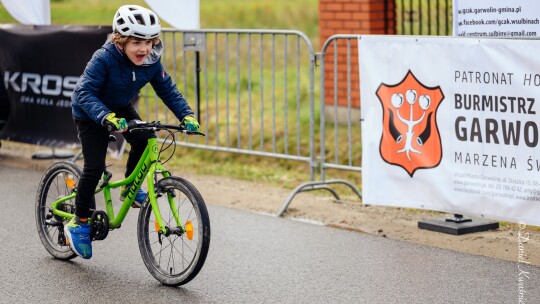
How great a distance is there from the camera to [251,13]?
2544 centimetres

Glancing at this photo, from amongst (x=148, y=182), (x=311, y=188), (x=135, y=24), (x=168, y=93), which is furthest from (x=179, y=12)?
(x=148, y=182)

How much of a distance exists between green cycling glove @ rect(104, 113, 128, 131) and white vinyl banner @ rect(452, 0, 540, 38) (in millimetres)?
3066

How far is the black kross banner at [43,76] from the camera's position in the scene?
38.7 feet

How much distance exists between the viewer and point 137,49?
6875 millimetres

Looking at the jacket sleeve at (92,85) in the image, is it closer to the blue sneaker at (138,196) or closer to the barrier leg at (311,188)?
the blue sneaker at (138,196)

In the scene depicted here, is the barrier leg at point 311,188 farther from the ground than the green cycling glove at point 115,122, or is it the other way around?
the green cycling glove at point 115,122

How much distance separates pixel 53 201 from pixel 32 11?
535 cm

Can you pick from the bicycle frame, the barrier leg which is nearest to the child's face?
the bicycle frame

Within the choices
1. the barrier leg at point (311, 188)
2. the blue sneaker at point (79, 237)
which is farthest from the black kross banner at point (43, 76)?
the blue sneaker at point (79, 237)

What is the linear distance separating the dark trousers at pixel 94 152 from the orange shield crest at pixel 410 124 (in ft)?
7.97

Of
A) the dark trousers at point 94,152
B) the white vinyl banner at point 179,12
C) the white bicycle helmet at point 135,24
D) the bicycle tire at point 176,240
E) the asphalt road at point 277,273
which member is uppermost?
the white vinyl banner at point 179,12

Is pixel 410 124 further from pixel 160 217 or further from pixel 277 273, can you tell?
pixel 160 217

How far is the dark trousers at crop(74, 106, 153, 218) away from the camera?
23.6 feet

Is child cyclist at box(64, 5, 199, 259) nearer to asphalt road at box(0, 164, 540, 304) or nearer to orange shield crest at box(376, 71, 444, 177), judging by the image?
asphalt road at box(0, 164, 540, 304)
